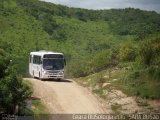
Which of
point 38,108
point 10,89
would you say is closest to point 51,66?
point 38,108

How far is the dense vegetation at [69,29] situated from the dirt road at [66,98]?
44.4 feet

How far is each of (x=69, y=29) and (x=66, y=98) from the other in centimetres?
8115

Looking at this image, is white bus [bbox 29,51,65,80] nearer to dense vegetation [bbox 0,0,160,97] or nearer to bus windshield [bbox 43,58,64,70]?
bus windshield [bbox 43,58,64,70]

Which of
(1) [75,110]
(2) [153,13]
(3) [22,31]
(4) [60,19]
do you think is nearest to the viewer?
(1) [75,110]

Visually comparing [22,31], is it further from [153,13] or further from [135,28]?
[153,13]

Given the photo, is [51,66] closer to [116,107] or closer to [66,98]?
[66,98]

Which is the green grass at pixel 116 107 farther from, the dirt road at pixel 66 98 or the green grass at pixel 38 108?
the green grass at pixel 38 108

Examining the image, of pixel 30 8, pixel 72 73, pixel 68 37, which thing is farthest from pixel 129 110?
pixel 30 8

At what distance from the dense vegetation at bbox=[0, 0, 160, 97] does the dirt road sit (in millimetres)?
13543

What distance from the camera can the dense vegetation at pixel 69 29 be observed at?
9051 centimetres

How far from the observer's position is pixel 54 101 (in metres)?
35.1

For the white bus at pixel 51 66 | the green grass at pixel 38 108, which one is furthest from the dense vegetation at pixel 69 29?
the green grass at pixel 38 108

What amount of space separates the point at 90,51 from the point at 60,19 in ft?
54.8

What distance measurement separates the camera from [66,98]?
118 ft
